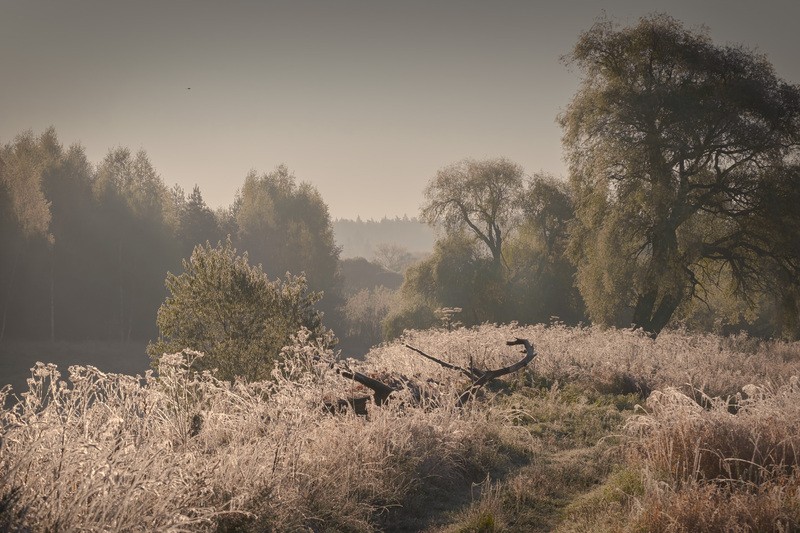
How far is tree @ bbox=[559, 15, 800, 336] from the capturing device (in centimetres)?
2206

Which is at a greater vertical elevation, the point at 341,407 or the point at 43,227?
the point at 43,227

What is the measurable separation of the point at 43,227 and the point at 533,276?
33773 millimetres

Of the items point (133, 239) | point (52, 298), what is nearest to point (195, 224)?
point (133, 239)

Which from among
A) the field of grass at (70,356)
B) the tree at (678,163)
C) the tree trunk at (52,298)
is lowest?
the field of grass at (70,356)

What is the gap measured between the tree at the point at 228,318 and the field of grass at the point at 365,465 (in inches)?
364

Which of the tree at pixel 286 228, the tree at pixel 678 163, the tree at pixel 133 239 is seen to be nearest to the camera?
the tree at pixel 678 163

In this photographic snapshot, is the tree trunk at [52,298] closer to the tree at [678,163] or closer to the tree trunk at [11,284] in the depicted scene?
the tree trunk at [11,284]

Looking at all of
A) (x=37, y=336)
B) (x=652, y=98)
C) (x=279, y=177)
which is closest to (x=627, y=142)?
(x=652, y=98)

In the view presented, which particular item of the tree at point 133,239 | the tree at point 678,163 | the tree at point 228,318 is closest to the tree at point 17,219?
the tree at point 133,239

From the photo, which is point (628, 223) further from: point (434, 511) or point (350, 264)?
point (350, 264)

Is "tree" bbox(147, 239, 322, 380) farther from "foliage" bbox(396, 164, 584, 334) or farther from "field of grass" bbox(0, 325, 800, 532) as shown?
"foliage" bbox(396, 164, 584, 334)

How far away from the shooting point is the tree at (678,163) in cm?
2206

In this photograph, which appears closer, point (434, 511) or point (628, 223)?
point (434, 511)

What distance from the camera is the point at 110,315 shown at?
52156mm
